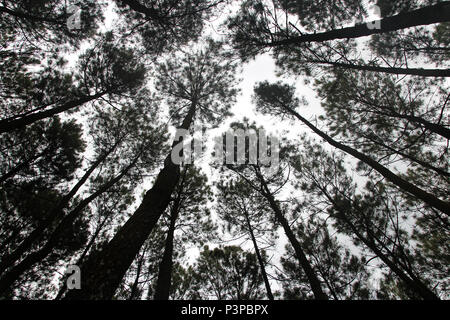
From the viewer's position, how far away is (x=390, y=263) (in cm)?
552

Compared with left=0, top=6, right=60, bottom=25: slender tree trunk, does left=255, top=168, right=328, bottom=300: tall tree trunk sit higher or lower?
lower

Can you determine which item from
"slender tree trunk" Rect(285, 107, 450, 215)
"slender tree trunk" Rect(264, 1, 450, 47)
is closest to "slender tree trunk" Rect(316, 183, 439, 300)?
"slender tree trunk" Rect(285, 107, 450, 215)

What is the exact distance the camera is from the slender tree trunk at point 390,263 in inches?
184

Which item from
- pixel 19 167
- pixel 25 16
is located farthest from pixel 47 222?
pixel 25 16

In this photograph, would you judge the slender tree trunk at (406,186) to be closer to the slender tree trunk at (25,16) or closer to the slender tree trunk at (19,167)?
the slender tree trunk at (25,16)

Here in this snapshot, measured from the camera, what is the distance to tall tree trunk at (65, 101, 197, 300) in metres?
2.45

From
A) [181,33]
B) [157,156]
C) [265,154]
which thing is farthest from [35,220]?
[265,154]

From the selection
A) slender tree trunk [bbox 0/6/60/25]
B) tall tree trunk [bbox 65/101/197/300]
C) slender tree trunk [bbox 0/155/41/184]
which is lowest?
tall tree trunk [bbox 65/101/197/300]

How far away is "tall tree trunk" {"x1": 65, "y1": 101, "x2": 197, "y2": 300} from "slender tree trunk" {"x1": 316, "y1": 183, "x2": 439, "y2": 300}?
5093mm

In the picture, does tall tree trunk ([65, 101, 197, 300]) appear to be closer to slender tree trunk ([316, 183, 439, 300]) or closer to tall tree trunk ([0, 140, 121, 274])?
tall tree trunk ([0, 140, 121, 274])

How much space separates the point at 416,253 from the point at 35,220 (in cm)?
1377

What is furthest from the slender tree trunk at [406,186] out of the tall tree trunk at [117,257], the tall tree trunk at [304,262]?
the tall tree trunk at [117,257]

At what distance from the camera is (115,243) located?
2.89m

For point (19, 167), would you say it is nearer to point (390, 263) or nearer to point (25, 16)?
point (25, 16)
